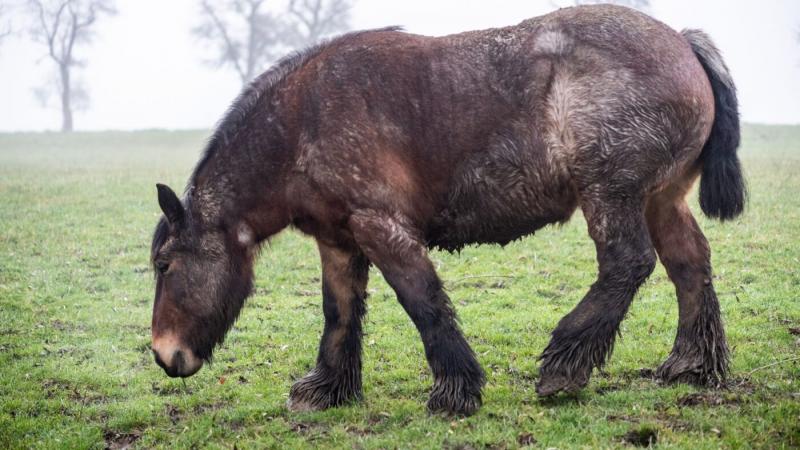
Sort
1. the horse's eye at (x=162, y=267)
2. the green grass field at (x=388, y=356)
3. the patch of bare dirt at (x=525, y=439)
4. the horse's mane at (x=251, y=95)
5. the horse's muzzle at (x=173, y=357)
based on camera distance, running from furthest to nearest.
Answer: the horse's mane at (x=251, y=95)
the horse's eye at (x=162, y=267)
the horse's muzzle at (x=173, y=357)
the green grass field at (x=388, y=356)
the patch of bare dirt at (x=525, y=439)

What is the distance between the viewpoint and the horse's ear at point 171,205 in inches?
239

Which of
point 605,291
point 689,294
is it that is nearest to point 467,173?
point 605,291

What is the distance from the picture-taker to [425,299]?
5.83 m

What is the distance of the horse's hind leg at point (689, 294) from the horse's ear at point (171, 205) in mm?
3622

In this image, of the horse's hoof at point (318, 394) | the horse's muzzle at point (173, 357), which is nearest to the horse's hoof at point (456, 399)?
the horse's hoof at point (318, 394)

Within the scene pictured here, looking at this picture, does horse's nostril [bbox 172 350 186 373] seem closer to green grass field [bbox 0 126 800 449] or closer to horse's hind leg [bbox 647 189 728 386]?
green grass field [bbox 0 126 800 449]

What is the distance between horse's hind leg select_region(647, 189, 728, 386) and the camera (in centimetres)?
632

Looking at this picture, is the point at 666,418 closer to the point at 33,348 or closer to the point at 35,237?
the point at 33,348

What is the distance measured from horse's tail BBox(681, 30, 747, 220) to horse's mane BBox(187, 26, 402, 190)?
2474 millimetres

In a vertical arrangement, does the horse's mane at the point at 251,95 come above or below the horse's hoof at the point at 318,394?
above

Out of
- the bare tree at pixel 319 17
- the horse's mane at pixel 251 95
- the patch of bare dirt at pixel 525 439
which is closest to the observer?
the patch of bare dirt at pixel 525 439

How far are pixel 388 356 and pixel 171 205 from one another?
2666mm

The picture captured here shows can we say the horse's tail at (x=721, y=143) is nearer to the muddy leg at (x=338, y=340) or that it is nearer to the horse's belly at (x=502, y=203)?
the horse's belly at (x=502, y=203)

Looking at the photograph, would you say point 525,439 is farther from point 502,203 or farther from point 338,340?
point 338,340
